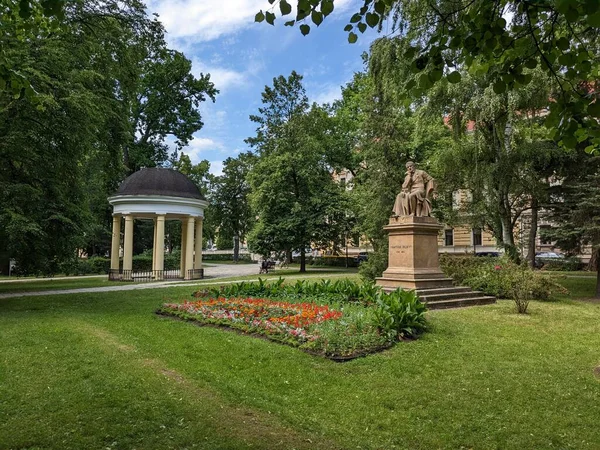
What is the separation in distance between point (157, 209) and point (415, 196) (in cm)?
1757

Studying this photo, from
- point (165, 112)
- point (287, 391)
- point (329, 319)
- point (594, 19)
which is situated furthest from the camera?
point (165, 112)

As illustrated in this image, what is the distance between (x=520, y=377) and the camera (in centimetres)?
627

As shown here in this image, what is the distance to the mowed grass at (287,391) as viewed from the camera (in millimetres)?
4320

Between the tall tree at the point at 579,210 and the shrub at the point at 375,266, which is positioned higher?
the tall tree at the point at 579,210

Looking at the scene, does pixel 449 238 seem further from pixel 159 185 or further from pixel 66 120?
pixel 66 120

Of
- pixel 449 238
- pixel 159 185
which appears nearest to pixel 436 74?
pixel 159 185

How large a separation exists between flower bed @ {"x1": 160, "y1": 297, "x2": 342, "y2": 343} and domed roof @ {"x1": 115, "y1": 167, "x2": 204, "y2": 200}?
16.2 meters

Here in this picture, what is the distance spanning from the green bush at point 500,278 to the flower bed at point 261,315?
23.8 ft

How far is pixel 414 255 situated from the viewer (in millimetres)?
13602

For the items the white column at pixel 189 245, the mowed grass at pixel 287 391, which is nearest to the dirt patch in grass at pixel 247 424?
the mowed grass at pixel 287 391

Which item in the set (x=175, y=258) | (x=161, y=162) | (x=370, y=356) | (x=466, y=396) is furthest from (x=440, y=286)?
(x=161, y=162)

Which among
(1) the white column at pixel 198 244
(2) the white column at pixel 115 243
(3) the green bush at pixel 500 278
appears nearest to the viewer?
(3) the green bush at pixel 500 278

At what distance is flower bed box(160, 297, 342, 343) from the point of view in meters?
8.55

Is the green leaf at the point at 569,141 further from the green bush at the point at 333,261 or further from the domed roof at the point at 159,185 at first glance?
the green bush at the point at 333,261
